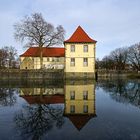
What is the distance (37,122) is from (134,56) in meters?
78.8

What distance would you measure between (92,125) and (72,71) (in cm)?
3765

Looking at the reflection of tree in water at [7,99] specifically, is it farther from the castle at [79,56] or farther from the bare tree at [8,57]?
the bare tree at [8,57]

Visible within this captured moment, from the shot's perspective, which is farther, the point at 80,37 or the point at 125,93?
the point at 80,37

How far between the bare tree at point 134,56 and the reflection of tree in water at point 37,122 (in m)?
74.3

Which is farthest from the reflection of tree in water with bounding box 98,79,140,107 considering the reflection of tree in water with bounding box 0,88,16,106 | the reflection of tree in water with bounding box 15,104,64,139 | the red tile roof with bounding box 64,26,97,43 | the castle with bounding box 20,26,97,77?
the red tile roof with bounding box 64,26,97,43

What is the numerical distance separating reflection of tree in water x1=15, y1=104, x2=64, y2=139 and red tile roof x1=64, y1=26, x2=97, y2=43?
35.9 metres

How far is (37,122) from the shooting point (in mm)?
9180

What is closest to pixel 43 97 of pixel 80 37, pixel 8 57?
pixel 80 37

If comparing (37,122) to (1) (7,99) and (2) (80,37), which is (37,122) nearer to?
(1) (7,99)

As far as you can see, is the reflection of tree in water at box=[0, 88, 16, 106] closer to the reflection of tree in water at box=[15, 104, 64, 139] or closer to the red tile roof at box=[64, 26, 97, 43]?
the reflection of tree in water at box=[15, 104, 64, 139]

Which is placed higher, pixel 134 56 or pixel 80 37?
pixel 80 37

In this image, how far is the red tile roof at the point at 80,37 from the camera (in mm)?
46750

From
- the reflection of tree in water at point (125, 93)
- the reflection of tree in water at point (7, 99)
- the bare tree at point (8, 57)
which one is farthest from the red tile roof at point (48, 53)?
the reflection of tree in water at point (7, 99)

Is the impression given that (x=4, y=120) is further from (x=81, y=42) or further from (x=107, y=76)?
(x=107, y=76)
